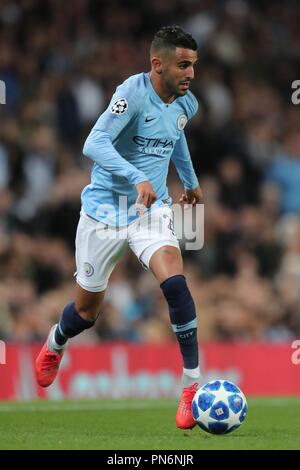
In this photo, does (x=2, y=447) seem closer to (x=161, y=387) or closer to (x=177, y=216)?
(x=161, y=387)

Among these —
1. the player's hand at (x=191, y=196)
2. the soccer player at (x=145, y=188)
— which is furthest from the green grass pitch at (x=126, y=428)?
the player's hand at (x=191, y=196)

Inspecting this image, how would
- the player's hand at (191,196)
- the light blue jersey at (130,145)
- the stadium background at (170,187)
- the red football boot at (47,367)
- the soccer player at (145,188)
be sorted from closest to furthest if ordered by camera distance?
1. the soccer player at (145,188)
2. the light blue jersey at (130,145)
3. the player's hand at (191,196)
4. the red football boot at (47,367)
5. the stadium background at (170,187)

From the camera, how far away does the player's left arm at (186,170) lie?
9016mm

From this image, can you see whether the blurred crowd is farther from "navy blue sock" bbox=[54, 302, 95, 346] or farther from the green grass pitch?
"navy blue sock" bbox=[54, 302, 95, 346]

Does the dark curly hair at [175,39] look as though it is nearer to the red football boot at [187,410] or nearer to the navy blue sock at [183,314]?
the navy blue sock at [183,314]

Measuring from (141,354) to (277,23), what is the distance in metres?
7.71

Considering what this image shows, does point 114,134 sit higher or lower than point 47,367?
higher

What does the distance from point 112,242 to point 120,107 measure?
39.7 inches

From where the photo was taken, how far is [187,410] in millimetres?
8000

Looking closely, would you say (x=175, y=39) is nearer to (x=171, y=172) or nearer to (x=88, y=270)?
(x=88, y=270)

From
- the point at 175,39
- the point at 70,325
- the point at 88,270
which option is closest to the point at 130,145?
the point at 175,39

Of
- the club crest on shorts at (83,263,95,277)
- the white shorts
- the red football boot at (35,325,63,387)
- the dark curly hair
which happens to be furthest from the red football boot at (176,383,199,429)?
the dark curly hair

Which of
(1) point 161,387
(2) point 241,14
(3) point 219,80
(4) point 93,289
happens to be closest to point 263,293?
(1) point 161,387

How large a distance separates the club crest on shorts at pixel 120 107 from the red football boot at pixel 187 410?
74.4 inches
